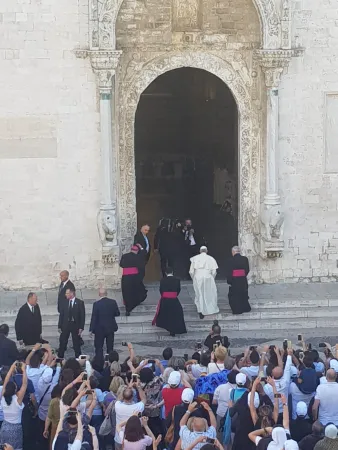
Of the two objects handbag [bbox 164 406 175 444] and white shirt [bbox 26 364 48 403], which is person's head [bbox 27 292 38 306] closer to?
white shirt [bbox 26 364 48 403]

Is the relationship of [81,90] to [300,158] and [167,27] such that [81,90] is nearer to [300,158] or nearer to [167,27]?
[167,27]

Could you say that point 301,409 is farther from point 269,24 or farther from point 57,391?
point 269,24

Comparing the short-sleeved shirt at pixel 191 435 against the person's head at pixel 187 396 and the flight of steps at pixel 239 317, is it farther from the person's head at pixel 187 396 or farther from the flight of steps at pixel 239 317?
the flight of steps at pixel 239 317

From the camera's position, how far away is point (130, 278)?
18312 mm

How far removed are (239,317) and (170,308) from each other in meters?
1.66

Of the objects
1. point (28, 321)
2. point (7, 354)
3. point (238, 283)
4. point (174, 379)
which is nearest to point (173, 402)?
point (174, 379)

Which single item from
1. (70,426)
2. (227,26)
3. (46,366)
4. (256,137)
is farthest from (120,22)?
(70,426)


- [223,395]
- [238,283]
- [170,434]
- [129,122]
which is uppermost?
[129,122]

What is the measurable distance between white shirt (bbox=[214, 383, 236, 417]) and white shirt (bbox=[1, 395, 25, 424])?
239 cm

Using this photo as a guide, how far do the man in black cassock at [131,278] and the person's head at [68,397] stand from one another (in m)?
7.04

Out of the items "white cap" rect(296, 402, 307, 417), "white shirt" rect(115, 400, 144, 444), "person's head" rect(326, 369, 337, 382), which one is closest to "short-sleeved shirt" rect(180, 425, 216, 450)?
"white shirt" rect(115, 400, 144, 444)

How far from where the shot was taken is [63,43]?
62.3 ft

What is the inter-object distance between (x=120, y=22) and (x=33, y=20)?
1.78 meters

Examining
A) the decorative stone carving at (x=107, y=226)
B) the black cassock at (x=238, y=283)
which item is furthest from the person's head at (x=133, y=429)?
the decorative stone carving at (x=107, y=226)
